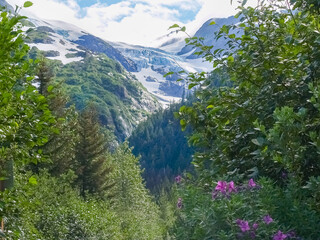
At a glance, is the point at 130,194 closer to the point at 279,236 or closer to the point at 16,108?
the point at 16,108

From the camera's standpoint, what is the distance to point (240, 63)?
19.0ft

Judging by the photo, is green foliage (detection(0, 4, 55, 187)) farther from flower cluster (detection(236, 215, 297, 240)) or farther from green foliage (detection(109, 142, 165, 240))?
green foliage (detection(109, 142, 165, 240))

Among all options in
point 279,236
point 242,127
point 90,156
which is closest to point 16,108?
point 242,127

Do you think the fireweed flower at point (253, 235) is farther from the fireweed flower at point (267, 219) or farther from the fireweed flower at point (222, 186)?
the fireweed flower at point (222, 186)

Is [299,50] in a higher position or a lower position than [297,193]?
higher

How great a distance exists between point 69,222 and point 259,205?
76.9ft

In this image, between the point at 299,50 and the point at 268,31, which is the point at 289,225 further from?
the point at 268,31

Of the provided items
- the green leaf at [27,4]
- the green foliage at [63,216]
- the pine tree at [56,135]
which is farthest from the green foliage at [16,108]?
the pine tree at [56,135]

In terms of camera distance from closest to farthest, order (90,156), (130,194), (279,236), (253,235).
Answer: (279,236), (253,235), (90,156), (130,194)

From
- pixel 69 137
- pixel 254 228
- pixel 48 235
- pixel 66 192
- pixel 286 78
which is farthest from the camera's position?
pixel 69 137

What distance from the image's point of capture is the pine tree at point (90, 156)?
39500 millimetres

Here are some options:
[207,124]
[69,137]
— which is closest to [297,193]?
[207,124]

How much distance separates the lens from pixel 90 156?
3984 cm

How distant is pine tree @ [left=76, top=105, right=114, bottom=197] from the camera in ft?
130
